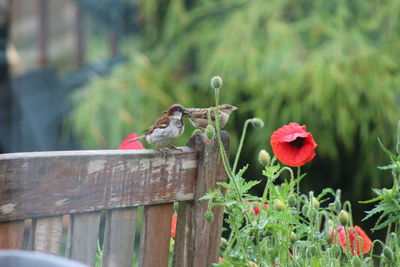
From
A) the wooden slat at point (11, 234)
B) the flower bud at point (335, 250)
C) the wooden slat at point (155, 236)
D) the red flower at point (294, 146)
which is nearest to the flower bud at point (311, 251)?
the flower bud at point (335, 250)

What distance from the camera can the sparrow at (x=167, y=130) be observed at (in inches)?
49.2

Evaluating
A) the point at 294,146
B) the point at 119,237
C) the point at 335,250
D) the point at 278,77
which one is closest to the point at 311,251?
the point at 335,250

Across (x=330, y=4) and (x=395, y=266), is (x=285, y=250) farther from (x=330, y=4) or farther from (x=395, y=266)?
(x=330, y=4)

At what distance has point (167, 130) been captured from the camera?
4.20ft

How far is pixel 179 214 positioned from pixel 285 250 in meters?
0.22

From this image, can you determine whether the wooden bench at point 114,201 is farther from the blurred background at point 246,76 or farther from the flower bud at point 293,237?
the blurred background at point 246,76

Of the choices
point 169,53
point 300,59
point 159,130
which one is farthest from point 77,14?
point 159,130

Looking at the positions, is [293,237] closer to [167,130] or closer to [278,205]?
[278,205]

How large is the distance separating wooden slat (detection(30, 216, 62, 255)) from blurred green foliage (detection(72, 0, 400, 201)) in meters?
1.90

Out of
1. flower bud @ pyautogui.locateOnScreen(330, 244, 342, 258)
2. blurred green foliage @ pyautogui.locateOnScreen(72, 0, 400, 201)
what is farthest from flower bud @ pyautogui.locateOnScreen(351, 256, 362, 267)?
blurred green foliage @ pyautogui.locateOnScreen(72, 0, 400, 201)

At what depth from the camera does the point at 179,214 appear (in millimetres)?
1266

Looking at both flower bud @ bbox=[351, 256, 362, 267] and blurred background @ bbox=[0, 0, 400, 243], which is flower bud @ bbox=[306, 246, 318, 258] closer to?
flower bud @ bbox=[351, 256, 362, 267]

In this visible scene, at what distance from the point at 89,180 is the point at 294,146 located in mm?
404

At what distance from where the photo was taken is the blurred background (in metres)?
2.84
